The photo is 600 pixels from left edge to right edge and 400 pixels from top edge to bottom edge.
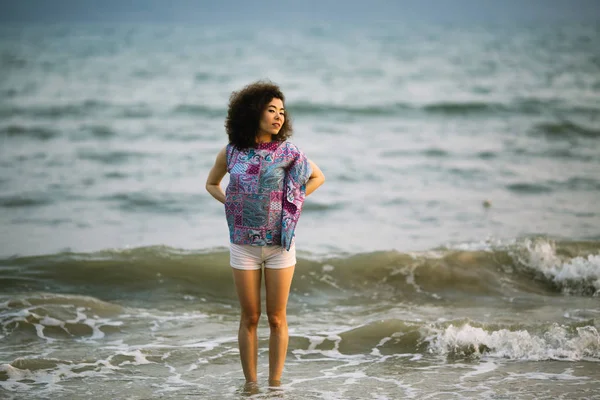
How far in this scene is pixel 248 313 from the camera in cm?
520

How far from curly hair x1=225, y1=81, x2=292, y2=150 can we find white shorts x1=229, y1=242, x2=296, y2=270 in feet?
2.16

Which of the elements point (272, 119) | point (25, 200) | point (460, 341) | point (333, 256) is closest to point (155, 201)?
point (25, 200)

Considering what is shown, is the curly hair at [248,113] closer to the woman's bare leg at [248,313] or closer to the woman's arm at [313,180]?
the woman's arm at [313,180]

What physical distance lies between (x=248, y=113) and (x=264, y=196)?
1.81 ft

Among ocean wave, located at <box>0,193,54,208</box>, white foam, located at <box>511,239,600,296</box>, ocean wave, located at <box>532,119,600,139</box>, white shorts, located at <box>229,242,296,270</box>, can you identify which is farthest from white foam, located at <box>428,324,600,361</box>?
ocean wave, located at <box>532,119,600,139</box>

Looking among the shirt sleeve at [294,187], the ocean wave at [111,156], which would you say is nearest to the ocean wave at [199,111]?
the ocean wave at [111,156]

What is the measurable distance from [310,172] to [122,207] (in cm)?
790

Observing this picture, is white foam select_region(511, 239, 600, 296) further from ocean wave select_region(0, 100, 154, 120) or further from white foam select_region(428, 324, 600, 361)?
ocean wave select_region(0, 100, 154, 120)

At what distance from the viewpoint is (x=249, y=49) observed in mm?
56531

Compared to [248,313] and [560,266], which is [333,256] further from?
[248,313]

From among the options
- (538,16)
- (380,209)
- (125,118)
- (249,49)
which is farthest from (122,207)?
(538,16)

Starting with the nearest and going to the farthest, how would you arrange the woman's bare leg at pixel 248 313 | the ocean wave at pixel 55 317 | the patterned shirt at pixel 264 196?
the patterned shirt at pixel 264 196, the woman's bare leg at pixel 248 313, the ocean wave at pixel 55 317

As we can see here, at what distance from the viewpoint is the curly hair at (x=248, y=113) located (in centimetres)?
505

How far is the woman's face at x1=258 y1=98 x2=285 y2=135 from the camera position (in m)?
5.05
